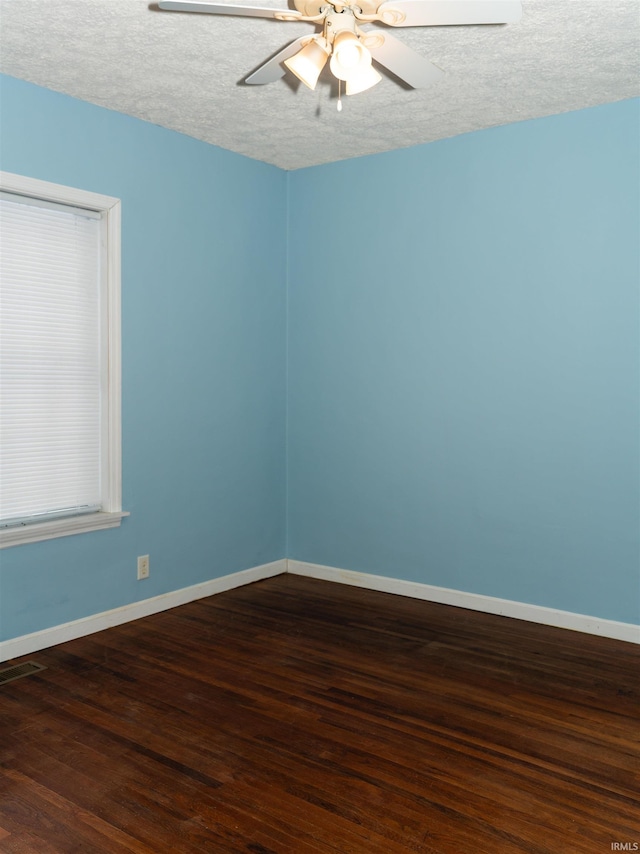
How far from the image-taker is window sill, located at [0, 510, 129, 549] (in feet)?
10.8

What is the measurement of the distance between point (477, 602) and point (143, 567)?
1865mm

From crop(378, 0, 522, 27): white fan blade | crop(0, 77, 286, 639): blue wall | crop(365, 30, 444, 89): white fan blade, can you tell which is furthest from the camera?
crop(0, 77, 286, 639): blue wall

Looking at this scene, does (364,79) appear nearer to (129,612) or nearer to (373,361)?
(373,361)

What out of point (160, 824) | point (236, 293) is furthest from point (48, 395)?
point (160, 824)

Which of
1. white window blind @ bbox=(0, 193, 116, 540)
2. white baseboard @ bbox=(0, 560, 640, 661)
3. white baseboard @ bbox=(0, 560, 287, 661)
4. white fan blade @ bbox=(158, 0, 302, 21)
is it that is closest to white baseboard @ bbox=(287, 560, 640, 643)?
white baseboard @ bbox=(0, 560, 640, 661)

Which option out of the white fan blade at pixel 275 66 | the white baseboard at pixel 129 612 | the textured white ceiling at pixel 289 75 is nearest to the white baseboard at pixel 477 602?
the white baseboard at pixel 129 612

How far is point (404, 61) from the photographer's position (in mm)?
2453

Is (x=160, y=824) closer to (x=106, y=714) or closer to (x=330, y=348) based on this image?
(x=106, y=714)

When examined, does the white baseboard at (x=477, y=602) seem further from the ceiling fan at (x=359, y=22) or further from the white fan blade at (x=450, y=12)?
the white fan blade at (x=450, y=12)

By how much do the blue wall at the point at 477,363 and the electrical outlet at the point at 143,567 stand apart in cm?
121

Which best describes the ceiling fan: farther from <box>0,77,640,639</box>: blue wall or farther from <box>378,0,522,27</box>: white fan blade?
<box>0,77,640,639</box>: blue wall

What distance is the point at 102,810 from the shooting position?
7.11 feet

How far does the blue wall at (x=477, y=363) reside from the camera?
3641mm

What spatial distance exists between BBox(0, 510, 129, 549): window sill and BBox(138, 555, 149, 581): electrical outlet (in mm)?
257
